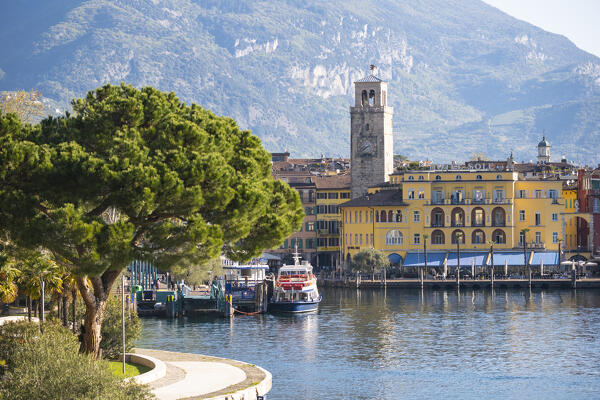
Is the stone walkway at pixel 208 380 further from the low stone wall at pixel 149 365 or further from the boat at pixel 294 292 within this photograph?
the boat at pixel 294 292

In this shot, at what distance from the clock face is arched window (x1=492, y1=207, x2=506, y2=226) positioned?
23078 mm

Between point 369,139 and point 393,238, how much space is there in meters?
20.1

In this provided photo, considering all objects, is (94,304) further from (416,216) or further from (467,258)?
(416,216)

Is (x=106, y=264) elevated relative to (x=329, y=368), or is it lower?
elevated

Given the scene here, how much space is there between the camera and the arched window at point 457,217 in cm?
14038

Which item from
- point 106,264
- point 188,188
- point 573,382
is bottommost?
point 573,382

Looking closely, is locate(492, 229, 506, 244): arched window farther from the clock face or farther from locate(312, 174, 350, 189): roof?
locate(312, 174, 350, 189): roof

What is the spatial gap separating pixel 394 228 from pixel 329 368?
75073 millimetres

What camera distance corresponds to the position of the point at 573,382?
207ft

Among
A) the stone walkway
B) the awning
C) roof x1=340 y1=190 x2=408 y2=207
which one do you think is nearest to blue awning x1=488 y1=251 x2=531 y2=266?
the awning

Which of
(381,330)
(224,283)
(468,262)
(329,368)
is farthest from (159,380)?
(468,262)

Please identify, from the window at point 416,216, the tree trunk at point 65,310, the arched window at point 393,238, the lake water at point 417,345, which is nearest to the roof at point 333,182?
the arched window at point 393,238

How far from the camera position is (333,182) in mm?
163250

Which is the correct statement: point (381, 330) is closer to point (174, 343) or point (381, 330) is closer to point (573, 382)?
point (174, 343)
